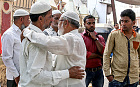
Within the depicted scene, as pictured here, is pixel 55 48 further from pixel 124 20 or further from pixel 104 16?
pixel 104 16

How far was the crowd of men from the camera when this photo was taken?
75.7 inches

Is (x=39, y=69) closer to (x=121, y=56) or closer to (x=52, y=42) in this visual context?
(x=52, y=42)

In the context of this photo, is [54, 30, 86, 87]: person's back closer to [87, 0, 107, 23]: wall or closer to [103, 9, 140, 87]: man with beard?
[103, 9, 140, 87]: man with beard

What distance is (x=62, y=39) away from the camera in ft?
6.57

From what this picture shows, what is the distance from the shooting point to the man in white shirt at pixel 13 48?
3.33m

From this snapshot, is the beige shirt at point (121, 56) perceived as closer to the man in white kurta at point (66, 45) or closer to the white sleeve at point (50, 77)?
the man in white kurta at point (66, 45)

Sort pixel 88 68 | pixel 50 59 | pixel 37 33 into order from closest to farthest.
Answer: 1. pixel 37 33
2. pixel 50 59
3. pixel 88 68

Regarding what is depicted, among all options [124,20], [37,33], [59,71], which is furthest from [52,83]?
[124,20]

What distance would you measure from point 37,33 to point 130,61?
1.71 m

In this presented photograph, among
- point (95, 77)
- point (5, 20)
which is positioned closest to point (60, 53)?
point (95, 77)

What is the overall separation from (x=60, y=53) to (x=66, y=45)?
107 mm

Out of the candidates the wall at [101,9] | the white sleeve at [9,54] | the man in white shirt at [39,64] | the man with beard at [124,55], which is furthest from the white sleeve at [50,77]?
the wall at [101,9]

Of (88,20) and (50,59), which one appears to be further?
(88,20)

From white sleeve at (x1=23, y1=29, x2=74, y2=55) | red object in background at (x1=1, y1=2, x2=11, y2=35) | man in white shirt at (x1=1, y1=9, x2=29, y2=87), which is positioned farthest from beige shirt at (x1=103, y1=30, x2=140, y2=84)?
red object in background at (x1=1, y1=2, x2=11, y2=35)
